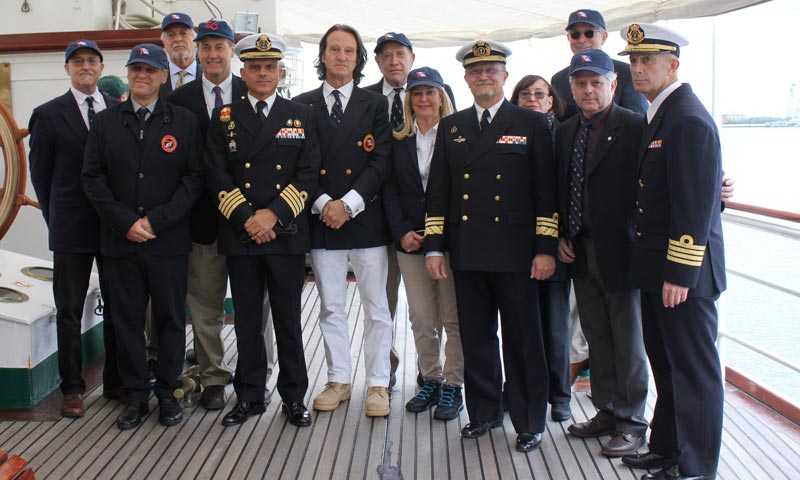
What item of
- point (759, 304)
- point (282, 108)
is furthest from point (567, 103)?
point (759, 304)

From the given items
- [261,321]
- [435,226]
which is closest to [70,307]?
[261,321]

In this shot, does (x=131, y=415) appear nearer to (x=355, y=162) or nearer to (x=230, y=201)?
(x=230, y=201)

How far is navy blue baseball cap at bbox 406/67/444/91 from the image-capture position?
3.14 metres

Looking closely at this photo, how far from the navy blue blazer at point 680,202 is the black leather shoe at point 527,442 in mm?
816

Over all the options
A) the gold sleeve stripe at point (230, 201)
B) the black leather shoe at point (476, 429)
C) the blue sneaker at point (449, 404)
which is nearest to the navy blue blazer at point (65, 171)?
the gold sleeve stripe at point (230, 201)

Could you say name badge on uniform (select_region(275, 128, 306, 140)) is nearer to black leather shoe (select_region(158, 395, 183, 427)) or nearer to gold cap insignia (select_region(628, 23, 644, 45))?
black leather shoe (select_region(158, 395, 183, 427))

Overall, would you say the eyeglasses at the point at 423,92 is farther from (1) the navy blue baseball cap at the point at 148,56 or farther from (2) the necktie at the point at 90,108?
(2) the necktie at the point at 90,108

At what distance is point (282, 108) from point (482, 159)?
913 mm

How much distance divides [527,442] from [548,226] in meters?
0.88

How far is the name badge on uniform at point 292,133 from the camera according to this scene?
10.3ft

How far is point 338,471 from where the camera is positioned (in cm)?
283

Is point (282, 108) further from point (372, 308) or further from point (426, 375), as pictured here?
point (426, 375)

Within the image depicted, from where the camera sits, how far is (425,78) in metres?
3.14

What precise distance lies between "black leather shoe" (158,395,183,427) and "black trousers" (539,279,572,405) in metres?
1.66
